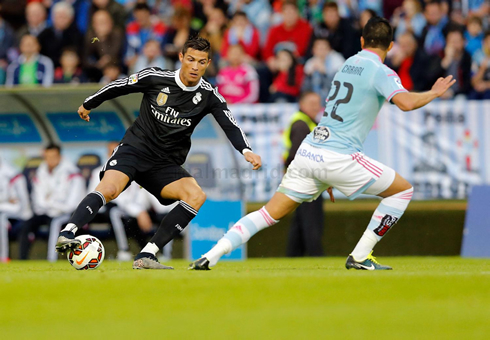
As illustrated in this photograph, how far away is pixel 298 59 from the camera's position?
46.9ft

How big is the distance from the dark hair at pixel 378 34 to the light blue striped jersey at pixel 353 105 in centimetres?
10

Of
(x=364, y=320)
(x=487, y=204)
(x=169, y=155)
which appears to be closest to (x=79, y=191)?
(x=169, y=155)

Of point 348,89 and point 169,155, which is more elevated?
point 348,89

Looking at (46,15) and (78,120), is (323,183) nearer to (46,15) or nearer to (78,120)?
(78,120)

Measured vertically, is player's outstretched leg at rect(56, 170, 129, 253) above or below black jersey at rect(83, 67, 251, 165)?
below

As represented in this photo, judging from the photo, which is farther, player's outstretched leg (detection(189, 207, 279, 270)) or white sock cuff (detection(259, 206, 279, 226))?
white sock cuff (detection(259, 206, 279, 226))

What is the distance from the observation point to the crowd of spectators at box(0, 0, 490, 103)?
13.6 meters

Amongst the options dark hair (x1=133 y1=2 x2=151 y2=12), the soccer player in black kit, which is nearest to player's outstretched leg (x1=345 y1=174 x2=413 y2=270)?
the soccer player in black kit

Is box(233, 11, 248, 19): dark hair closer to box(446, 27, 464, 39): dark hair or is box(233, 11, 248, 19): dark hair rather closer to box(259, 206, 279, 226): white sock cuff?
box(446, 27, 464, 39): dark hair

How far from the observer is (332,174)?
22.9ft

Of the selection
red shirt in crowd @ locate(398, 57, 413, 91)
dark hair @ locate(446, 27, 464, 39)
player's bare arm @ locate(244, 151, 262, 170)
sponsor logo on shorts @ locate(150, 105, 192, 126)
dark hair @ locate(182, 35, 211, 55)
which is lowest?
player's bare arm @ locate(244, 151, 262, 170)

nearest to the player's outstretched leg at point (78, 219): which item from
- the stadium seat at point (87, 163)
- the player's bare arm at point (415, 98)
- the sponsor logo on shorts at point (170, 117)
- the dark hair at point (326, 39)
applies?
the sponsor logo on shorts at point (170, 117)

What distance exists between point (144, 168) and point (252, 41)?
7.45 meters

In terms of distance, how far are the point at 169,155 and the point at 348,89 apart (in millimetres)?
1927
